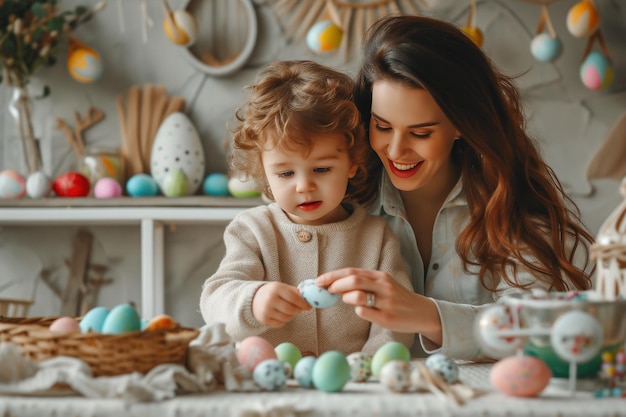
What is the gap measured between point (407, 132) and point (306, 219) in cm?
26

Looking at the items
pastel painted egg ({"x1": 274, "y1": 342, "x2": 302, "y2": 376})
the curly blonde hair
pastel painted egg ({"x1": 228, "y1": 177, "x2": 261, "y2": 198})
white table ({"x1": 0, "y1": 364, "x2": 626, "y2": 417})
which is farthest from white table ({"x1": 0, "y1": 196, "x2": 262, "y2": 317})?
white table ({"x1": 0, "y1": 364, "x2": 626, "y2": 417})

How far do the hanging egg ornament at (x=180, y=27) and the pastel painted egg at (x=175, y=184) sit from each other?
0.55 m

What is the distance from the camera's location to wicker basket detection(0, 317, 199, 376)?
2.85ft

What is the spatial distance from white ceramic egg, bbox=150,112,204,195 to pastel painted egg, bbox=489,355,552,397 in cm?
222

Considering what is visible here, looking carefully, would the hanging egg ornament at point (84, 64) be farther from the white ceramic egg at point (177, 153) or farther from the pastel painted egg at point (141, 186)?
the pastel painted egg at point (141, 186)

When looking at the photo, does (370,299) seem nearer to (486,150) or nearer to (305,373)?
(305,373)

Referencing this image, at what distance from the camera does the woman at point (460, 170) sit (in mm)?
1453

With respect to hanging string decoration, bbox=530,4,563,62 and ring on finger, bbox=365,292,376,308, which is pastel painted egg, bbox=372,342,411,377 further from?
hanging string decoration, bbox=530,4,563,62

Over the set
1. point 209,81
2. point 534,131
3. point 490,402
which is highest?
point 209,81

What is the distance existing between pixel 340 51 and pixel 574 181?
1.14 meters

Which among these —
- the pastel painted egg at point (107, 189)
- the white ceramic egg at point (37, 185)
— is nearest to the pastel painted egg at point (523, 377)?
the pastel painted egg at point (107, 189)

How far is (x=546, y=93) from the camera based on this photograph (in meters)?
3.18

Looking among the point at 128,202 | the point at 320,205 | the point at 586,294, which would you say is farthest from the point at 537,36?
the point at 586,294

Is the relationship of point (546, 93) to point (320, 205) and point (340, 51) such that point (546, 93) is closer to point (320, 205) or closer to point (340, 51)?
point (340, 51)
